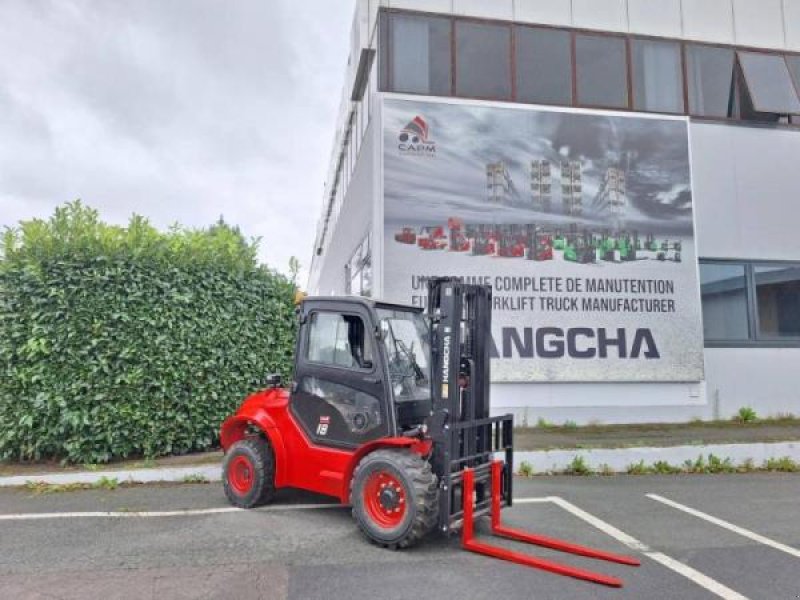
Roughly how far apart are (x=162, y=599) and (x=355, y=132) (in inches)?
506

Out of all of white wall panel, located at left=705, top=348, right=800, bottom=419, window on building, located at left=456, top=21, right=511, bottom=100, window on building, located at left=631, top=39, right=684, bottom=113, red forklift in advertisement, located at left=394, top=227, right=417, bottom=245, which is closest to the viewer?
red forklift in advertisement, located at left=394, top=227, right=417, bottom=245

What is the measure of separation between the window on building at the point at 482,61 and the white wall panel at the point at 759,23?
4985 mm

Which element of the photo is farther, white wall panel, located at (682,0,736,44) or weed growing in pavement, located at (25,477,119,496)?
white wall panel, located at (682,0,736,44)

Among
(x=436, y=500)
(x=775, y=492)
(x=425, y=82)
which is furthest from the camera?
(x=425, y=82)

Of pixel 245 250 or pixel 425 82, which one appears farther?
pixel 425 82

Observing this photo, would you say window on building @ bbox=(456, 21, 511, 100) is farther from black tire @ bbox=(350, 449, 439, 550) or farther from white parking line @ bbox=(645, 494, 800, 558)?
black tire @ bbox=(350, 449, 439, 550)

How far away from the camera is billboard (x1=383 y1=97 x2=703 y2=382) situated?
10766mm

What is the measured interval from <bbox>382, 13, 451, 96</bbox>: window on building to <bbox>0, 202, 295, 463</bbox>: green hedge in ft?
15.7

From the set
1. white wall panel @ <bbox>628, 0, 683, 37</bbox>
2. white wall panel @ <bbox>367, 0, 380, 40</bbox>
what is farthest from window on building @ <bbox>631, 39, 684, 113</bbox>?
white wall panel @ <bbox>367, 0, 380, 40</bbox>

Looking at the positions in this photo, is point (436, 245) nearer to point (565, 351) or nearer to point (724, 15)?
point (565, 351)

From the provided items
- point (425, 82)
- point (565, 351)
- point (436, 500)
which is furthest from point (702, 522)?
point (425, 82)

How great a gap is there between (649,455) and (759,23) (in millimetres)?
9542

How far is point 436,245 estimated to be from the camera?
10.7 m

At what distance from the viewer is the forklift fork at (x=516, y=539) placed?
15.1ft
